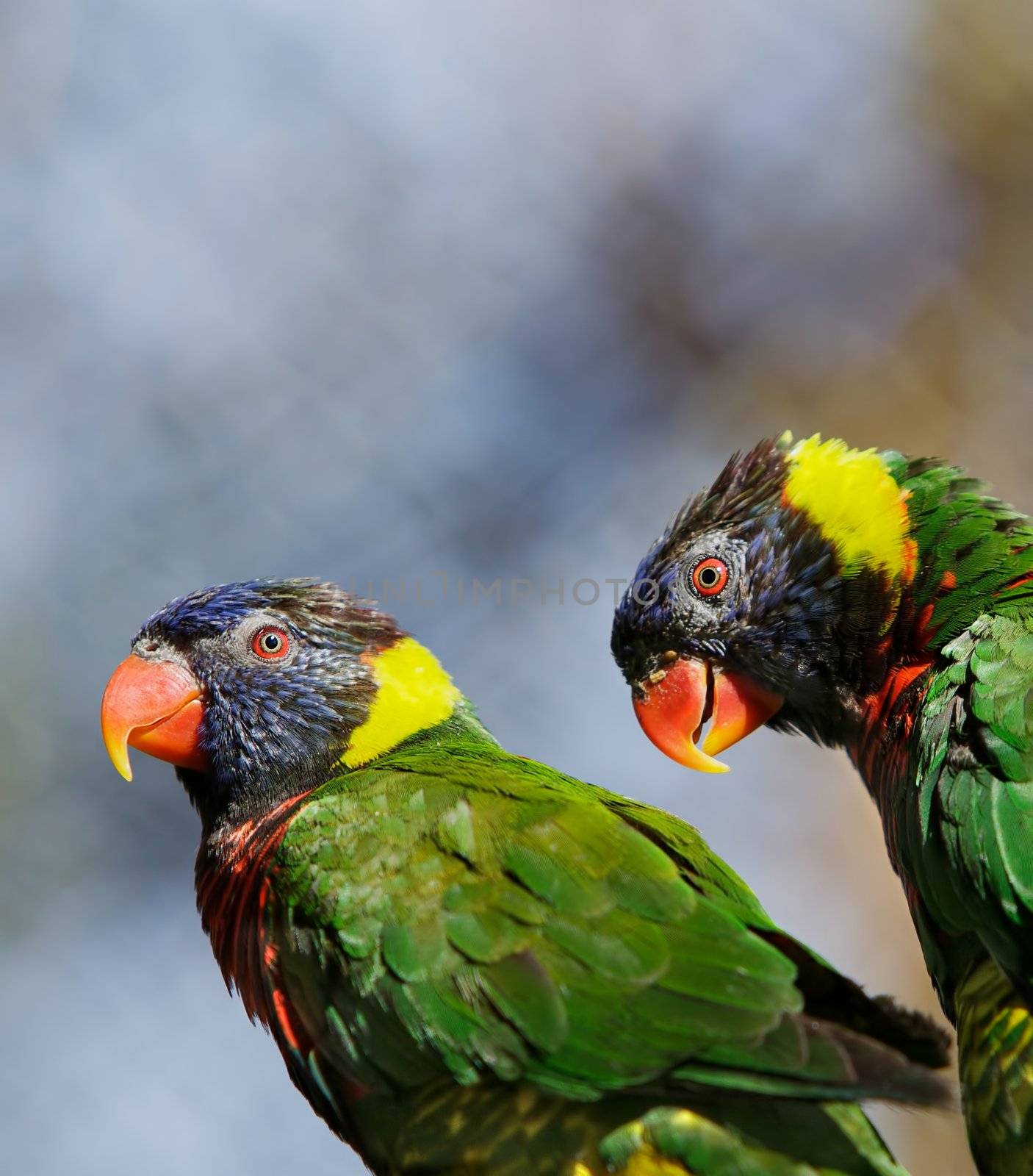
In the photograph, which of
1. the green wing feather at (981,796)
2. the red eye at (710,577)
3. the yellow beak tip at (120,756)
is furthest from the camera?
the red eye at (710,577)

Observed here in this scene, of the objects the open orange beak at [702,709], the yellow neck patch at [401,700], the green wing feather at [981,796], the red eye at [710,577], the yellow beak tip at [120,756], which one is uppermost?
A: the yellow beak tip at [120,756]

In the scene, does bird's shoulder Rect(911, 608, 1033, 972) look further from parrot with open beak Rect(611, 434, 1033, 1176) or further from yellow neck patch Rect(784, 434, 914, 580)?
yellow neck patch Rect(784, 434, 914, 580)

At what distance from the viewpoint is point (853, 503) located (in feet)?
7.57

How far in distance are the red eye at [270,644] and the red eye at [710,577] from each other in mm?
811

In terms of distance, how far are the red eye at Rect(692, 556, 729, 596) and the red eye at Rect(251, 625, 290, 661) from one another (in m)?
0.81

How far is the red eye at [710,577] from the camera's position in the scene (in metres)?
2.37

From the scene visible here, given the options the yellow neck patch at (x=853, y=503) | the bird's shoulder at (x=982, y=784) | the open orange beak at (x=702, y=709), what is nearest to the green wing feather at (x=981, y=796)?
the bird's shoulder at (x=982, y=784)

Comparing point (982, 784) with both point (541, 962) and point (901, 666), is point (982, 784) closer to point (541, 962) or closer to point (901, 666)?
point (901, 666)

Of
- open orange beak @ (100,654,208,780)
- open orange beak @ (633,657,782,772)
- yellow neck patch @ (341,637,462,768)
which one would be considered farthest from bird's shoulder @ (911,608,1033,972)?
open orange beak @ (100,654,208,780)

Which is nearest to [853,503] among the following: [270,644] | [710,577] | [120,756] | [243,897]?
[710,577]

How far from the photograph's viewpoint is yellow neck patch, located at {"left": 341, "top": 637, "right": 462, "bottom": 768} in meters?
2.22

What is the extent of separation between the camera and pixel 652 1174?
60.8 inches

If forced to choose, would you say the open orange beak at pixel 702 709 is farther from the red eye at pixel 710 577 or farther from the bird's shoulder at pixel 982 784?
the bird's shoulder at pixel 982 784

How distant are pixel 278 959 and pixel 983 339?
356 cm
